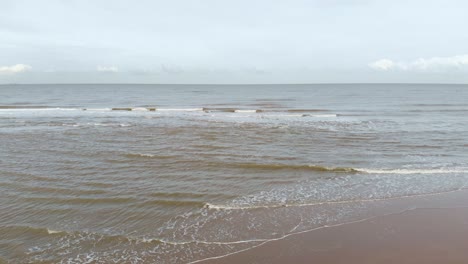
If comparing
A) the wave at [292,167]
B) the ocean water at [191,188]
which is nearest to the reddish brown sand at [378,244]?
the ocean water at [191,188]

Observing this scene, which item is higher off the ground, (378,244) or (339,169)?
(339,169)

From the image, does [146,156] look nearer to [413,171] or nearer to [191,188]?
[191,188]

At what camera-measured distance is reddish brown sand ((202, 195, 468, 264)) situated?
24.7 ft

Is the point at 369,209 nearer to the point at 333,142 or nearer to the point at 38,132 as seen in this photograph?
the point at 333,142

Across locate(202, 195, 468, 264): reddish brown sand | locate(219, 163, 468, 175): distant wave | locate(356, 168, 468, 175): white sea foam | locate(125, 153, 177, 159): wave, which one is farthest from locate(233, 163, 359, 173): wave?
locate(202, 195, 468, 264): reddish brown sand

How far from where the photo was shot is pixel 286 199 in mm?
11312

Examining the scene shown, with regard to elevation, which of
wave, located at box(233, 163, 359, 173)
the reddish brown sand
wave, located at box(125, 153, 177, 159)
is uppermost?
wave, located at box(125, 153, 177, 159)

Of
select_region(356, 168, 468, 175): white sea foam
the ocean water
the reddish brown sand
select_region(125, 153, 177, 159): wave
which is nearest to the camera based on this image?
the reddish brown sand

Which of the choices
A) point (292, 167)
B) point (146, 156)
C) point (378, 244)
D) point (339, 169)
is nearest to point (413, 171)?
point (339, 169)

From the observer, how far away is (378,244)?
8.18 meters

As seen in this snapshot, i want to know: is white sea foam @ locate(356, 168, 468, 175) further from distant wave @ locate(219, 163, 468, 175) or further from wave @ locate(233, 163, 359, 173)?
wave @ locate(233, 163, 359, 173)

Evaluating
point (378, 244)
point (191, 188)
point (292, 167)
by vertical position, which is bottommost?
point (378, 244)

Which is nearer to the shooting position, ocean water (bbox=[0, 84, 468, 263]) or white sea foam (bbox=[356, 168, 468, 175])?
ocean water (bbox=[0, 84, 468, 263])

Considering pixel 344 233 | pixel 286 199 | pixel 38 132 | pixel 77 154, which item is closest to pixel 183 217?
pixel 286 199
